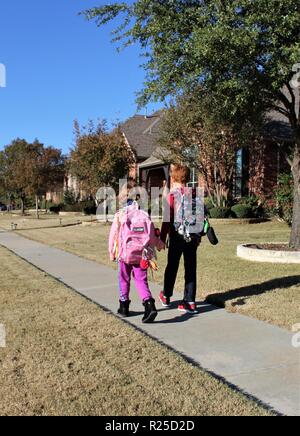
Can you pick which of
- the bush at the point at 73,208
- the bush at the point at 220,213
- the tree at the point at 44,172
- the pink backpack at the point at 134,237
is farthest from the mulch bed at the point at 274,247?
the bush at the point at 73,208

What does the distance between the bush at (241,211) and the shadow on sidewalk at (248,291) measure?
44.6 feet

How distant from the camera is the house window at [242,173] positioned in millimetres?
23562

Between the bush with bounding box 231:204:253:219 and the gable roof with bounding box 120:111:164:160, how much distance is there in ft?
45.8

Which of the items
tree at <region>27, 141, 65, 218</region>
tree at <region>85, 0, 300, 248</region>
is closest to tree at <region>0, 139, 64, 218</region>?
tree at <region>27, 141, 65, 218</region>

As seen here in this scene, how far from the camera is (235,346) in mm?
5020

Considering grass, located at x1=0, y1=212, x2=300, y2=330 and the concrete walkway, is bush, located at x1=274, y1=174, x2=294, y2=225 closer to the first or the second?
grass, located at x1=0, y1=212, x2=300, y2=330

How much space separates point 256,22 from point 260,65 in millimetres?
821

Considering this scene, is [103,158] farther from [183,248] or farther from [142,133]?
[183,248]

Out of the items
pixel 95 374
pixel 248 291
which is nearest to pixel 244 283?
pixel 248 291

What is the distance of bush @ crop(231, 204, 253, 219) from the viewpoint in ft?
71.5

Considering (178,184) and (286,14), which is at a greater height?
(286,14)

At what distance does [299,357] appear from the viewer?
4.66m

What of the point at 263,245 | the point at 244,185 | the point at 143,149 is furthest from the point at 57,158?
the point at 263,245
